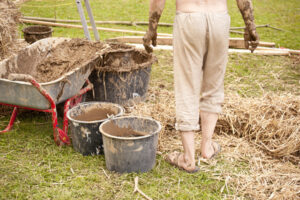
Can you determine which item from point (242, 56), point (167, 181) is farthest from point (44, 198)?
point (242, 56)

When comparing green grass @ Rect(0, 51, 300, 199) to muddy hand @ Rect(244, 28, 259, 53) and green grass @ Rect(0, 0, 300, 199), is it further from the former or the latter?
muddy hand @ Rect(244, 28, 259, 53)

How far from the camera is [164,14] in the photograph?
420 inches

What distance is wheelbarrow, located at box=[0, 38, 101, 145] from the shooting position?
11.1 feet

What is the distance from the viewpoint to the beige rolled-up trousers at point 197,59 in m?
2.89

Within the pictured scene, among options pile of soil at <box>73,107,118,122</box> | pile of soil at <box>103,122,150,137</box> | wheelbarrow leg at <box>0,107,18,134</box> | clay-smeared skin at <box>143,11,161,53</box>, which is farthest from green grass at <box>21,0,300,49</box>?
clay-smeared skin at <box>143,11,161,53</box>

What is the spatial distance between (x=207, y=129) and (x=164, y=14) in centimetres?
780

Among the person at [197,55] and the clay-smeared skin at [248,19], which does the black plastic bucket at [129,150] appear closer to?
the person at [197,55]

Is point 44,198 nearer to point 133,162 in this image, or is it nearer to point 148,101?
point 133,162

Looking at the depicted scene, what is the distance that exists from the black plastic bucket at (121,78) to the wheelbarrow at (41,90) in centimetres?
29

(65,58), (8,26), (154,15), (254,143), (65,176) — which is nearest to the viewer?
(154,15)

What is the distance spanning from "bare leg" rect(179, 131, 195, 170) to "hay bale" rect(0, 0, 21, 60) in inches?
86.8

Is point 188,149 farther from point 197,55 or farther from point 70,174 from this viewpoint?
point 70,174

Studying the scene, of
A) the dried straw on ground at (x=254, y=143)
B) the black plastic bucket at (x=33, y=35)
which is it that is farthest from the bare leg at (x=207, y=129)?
the black plastic bucket at (x=33, y=35)

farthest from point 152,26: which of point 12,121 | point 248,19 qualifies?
point 12,121
